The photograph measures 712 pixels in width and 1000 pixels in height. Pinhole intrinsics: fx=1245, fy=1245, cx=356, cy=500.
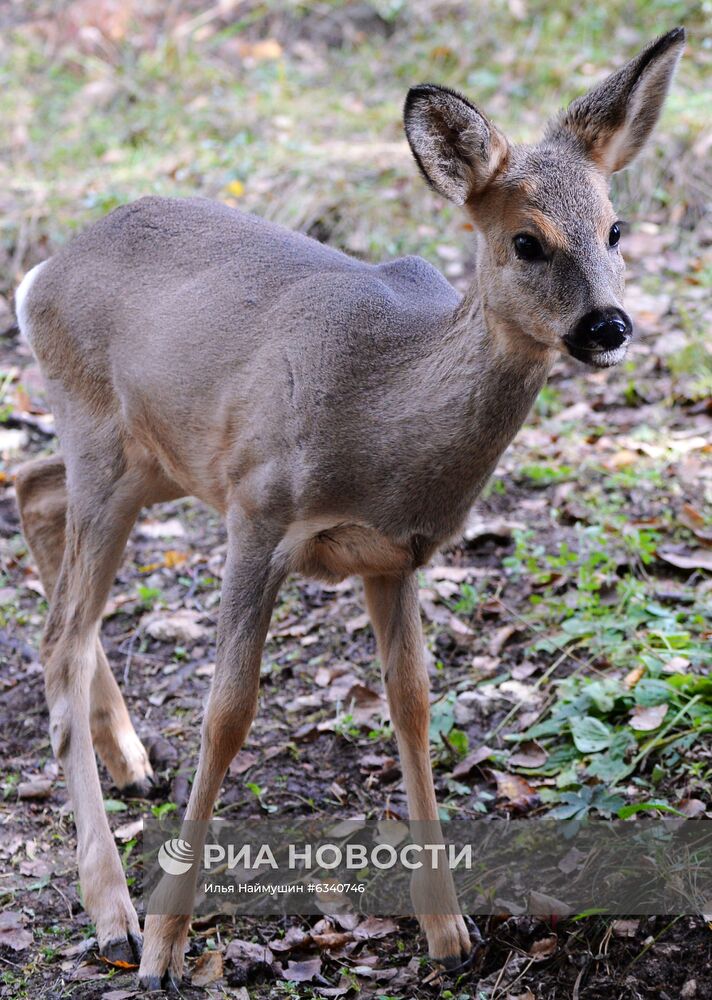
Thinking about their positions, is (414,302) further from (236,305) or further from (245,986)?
(245,986)

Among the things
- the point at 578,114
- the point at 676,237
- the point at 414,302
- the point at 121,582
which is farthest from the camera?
the point at 676,237

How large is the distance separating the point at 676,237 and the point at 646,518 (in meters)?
3.24

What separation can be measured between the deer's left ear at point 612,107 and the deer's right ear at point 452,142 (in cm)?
26

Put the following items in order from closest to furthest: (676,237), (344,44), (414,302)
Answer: (414,302), (676,237), (344,44)

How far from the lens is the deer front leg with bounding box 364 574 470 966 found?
3938 mm

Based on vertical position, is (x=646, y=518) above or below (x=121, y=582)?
above

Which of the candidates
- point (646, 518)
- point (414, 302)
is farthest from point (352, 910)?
point (646, 518)

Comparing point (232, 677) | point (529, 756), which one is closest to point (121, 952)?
point (232, 677)

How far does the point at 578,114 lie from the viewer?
3.57 meters

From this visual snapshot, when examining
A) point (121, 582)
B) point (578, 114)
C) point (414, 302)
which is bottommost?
point (121, 582)

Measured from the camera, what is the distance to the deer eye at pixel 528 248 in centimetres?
328

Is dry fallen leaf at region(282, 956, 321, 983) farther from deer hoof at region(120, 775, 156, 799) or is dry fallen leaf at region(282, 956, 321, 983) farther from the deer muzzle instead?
the deer muzzle

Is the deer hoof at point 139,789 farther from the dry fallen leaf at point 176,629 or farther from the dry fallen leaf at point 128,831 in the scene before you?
the dry fallen leaf at point 176,629

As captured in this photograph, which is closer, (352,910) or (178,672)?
(352,910)
